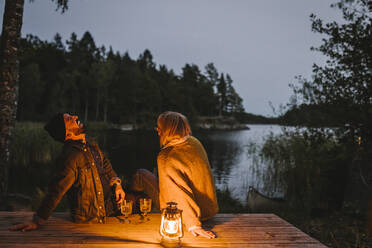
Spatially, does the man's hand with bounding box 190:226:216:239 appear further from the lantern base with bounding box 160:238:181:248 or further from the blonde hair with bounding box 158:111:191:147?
the blonde hair with bounding box 158:111:191:147

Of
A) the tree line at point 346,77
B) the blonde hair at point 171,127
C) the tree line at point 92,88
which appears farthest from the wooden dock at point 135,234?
the tree line at point 92,88

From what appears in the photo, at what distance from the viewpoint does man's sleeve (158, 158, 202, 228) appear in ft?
7.17

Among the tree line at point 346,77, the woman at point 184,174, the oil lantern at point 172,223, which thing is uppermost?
the tree line at point 346,77

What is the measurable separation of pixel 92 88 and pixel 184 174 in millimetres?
43617

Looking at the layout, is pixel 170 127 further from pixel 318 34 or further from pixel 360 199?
pixel 360 199

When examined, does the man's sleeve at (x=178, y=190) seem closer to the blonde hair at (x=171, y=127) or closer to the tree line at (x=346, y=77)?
the blonde hair at (x=171, y=127)

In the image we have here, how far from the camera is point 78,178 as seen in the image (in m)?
2.40

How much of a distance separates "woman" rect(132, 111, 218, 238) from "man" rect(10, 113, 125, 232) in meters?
0.65

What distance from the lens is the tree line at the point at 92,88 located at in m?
35.4

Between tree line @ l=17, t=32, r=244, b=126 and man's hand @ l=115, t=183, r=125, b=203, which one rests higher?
tree line @ l=17, t=32, r=244, b=126

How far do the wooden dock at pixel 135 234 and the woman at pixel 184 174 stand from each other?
8.2 inches

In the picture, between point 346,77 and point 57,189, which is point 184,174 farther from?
point 346,77

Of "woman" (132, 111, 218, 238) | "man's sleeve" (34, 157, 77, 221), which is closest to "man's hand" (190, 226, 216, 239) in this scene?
"woman" (132, 111, 218, 238)

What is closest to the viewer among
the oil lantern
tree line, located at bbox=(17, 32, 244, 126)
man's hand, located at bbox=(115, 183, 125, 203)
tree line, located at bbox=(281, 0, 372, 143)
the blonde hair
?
the oil lantern
